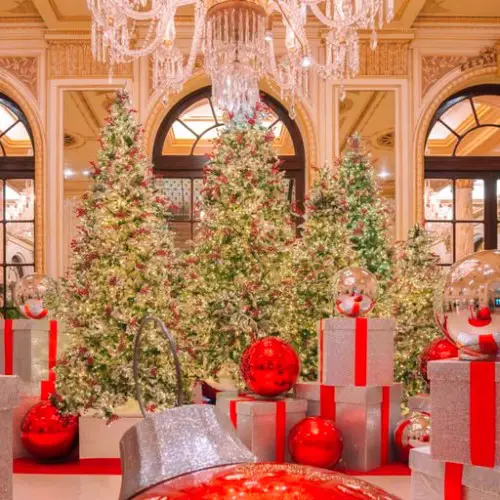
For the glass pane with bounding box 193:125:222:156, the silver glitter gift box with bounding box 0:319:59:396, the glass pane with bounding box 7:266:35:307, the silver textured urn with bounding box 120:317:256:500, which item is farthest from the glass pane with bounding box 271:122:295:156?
the silver textured urn with bounding box 120:317:256:500

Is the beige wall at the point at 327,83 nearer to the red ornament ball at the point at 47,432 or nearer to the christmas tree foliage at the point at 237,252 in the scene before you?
the christmas tree foliage at the point at 237,252

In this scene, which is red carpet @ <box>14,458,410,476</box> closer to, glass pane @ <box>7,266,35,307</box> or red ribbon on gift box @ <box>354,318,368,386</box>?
red ribbon on gift box @ <box>354,318,368,386</box>

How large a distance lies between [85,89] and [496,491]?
658 cm

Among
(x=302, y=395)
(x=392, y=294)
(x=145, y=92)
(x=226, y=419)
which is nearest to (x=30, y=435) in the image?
(x=302, y=395)

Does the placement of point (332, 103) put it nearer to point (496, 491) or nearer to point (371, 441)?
point (371, 441)

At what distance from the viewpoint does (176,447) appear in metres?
0.68

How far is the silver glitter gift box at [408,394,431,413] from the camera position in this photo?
170 inches

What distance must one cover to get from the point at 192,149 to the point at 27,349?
3562mm

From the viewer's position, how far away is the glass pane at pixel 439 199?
24.9ft

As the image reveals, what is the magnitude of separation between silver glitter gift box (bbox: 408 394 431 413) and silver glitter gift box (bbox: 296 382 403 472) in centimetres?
22

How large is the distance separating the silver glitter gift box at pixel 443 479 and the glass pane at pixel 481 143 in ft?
20.7

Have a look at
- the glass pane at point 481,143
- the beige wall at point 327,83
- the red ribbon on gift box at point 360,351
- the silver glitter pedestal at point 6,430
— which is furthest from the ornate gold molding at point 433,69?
the silver glitter pedestal at point 6,430

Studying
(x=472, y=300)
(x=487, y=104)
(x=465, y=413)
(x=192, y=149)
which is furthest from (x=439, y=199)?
(x=472, y=300)

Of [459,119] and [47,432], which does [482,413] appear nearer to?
[47,432]
